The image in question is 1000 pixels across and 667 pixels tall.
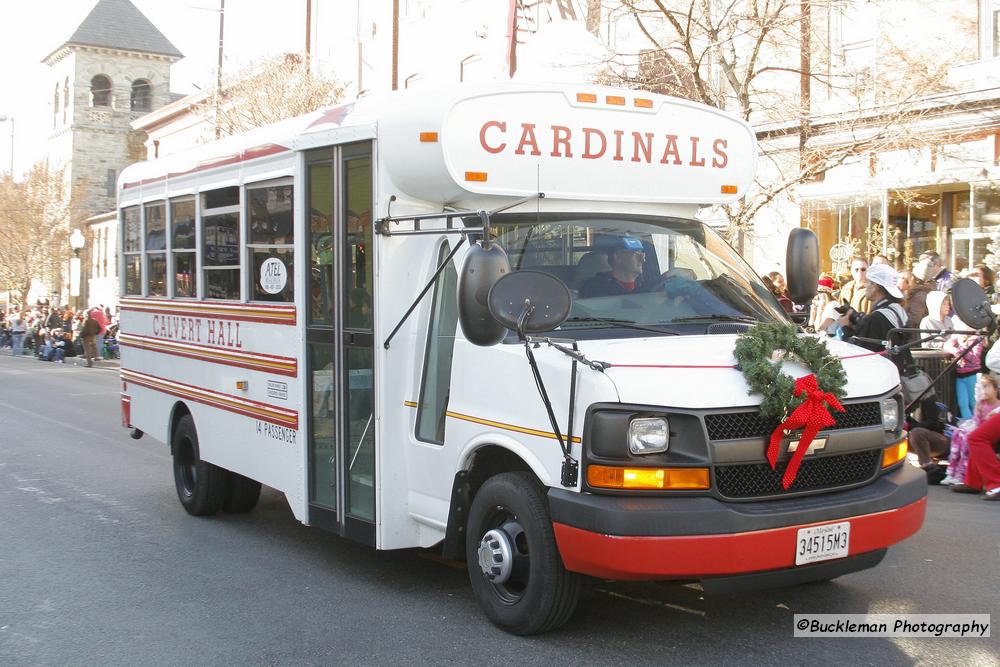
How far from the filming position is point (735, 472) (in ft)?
16.2

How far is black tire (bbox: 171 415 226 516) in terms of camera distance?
8.59 meters

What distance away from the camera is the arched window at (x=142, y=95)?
253 ft

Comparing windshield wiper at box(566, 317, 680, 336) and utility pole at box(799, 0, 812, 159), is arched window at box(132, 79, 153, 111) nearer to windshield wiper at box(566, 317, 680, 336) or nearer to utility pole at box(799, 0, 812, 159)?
utility pole at box(799, 0, 812, 159)

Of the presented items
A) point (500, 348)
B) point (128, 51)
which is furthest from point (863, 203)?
point (128, 51)

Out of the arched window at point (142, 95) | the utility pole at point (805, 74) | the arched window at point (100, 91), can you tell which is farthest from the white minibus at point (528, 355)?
the arched window at point (142, 95)

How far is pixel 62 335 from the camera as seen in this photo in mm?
34938

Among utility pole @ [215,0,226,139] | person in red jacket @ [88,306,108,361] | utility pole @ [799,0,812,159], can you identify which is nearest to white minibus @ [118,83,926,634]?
utility pole @ [799,0,812,159]

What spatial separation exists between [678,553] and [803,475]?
76cm

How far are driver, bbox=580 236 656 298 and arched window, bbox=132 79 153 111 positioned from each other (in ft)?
252

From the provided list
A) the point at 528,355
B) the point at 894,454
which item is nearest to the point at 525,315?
the point at 528,355

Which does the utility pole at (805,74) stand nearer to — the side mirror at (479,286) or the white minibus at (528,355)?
the white minibus at (528,355)

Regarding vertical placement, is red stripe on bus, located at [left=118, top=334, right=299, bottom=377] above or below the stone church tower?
below

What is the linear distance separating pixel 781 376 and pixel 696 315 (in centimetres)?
94

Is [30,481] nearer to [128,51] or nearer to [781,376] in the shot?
[781,376]
